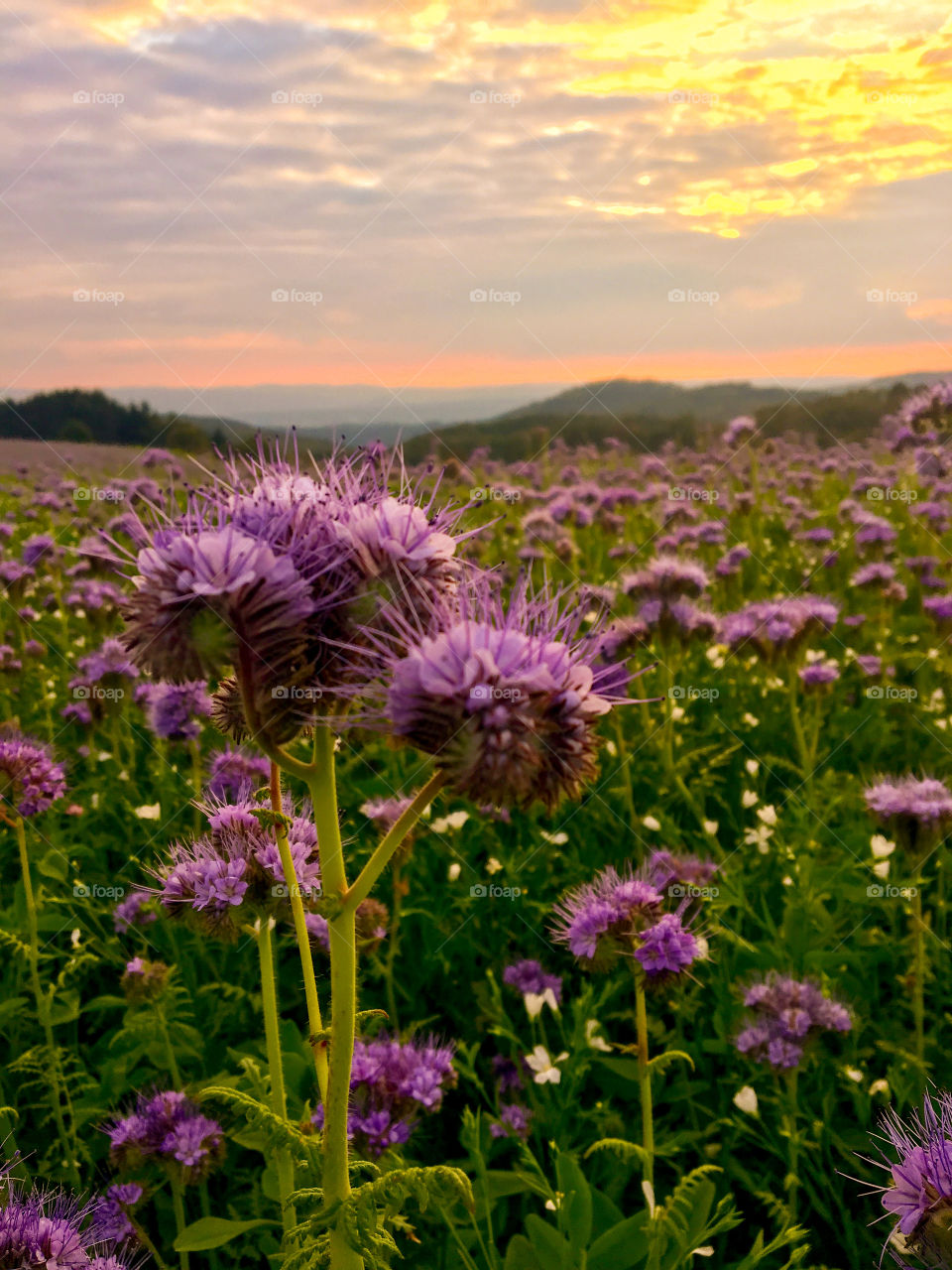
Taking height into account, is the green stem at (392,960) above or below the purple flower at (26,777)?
below

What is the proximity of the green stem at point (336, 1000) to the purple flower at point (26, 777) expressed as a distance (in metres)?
2.46

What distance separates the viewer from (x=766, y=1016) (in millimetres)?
3109

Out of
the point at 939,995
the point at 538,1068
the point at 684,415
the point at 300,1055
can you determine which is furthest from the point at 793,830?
the point at 684,415

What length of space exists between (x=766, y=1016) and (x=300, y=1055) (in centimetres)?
135

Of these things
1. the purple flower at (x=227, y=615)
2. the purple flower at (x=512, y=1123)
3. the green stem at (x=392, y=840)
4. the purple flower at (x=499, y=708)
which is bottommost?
the purple flower at (x=512, y=1123)

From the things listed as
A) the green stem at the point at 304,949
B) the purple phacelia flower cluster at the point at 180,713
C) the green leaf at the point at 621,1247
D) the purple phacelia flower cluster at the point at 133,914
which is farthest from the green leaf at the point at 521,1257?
the purple phacelia flower cluster at the point at 180,713

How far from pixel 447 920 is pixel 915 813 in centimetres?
180

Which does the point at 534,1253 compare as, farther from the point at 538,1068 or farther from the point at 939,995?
the point at 939,995

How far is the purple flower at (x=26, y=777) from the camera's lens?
12.1 ft

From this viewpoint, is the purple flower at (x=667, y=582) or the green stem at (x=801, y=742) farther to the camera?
the purple flower at (x=667, y=582)

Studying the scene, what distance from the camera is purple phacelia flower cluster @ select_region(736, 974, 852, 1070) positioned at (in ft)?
9.86

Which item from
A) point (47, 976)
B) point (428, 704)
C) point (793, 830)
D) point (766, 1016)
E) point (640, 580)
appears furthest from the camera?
point (640, 580)

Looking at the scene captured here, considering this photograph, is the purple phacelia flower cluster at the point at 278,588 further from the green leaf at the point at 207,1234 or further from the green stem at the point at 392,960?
the green stem at the point at 392,960

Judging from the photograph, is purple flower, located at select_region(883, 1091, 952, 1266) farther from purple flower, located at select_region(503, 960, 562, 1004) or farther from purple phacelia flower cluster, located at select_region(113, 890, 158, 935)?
purple phacelia flower cluster, located at select_region(113, 890, 158, 935)
